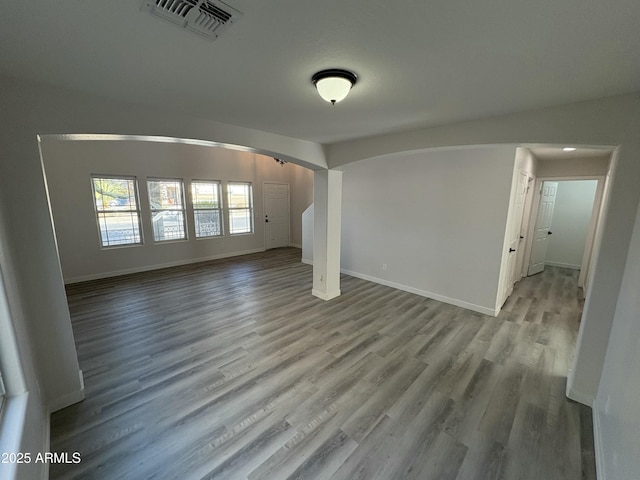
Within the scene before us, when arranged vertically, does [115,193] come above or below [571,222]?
above

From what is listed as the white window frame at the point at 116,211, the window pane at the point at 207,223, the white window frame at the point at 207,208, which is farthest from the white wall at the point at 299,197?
the white window frame at the point at 116,211

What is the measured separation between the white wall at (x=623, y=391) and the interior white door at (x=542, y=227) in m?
4.16

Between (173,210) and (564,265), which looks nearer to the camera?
(173,210)

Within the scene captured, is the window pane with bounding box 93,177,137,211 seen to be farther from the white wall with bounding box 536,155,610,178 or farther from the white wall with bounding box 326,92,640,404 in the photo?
the white wall with bounding box 536,155,610,178

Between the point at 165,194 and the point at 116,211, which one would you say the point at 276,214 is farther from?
the point at 116,211

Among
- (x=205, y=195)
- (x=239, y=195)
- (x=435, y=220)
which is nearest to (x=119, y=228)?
(x=205, y=195)

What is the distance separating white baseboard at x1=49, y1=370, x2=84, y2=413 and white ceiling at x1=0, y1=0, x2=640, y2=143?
2.38m

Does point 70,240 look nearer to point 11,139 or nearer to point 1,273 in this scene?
point 11,139

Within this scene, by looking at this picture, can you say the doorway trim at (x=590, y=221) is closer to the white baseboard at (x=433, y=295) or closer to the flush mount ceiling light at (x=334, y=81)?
the white baseboard at (x=433, y=295)

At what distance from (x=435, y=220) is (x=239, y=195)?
538 centimetres

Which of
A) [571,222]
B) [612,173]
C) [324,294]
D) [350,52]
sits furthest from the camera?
[571,222]

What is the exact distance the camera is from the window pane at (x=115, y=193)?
510 centimetres

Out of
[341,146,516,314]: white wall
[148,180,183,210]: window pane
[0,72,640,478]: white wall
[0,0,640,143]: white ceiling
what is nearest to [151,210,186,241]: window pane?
[148,180,183,210]: window pane

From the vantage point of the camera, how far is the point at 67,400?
2.07 meters
